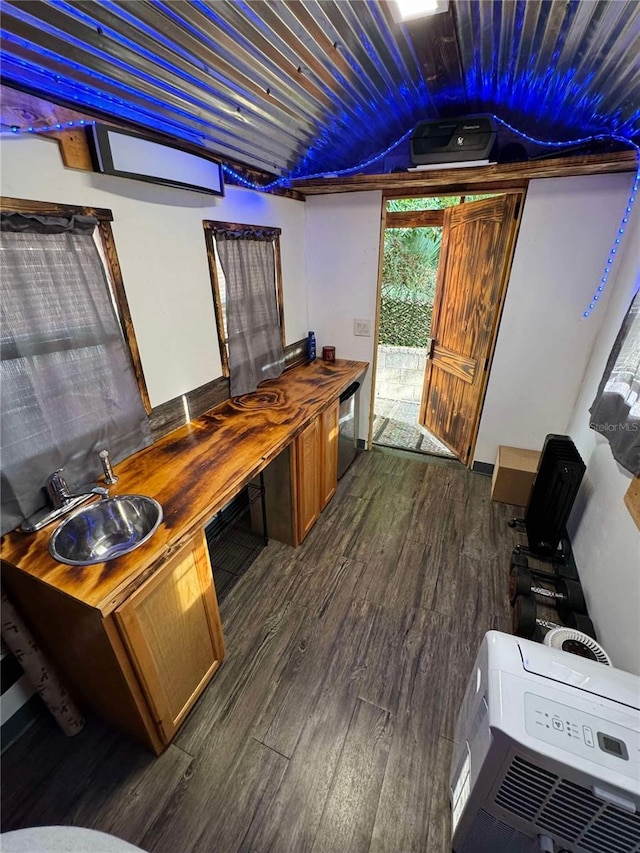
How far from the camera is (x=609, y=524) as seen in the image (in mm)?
1838

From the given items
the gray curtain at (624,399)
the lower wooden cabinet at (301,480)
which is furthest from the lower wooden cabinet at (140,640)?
the gray curtain at (624,399)

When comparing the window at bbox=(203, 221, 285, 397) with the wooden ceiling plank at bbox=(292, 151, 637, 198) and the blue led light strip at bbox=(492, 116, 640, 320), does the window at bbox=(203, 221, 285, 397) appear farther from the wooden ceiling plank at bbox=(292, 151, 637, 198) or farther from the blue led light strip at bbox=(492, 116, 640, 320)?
the blue led light strip at bbox=(492, 116, 640, 320)

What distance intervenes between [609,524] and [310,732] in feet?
5.72

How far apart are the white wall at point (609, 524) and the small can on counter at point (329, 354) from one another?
199cm

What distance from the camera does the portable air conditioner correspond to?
807 millimetres

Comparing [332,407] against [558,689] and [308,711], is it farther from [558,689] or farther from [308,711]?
[558,689]

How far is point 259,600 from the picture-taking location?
6.81 ft

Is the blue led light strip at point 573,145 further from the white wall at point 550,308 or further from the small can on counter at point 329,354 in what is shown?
the small can on counter at point 329,354

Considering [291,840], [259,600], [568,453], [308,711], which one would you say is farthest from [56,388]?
[568,453]

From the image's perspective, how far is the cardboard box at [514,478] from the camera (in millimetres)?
2777

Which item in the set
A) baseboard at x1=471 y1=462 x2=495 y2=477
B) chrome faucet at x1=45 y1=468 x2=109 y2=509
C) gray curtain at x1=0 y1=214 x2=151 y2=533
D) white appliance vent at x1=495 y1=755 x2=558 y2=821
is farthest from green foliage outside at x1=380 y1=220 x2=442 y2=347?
white appliance vent at x1=495 y1=755 x2=558 y2=821

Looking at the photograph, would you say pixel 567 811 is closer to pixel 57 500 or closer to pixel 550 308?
pixel 57 500

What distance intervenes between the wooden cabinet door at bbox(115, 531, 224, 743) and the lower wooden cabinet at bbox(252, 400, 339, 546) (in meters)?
0.82

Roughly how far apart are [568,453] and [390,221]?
3.20 m
